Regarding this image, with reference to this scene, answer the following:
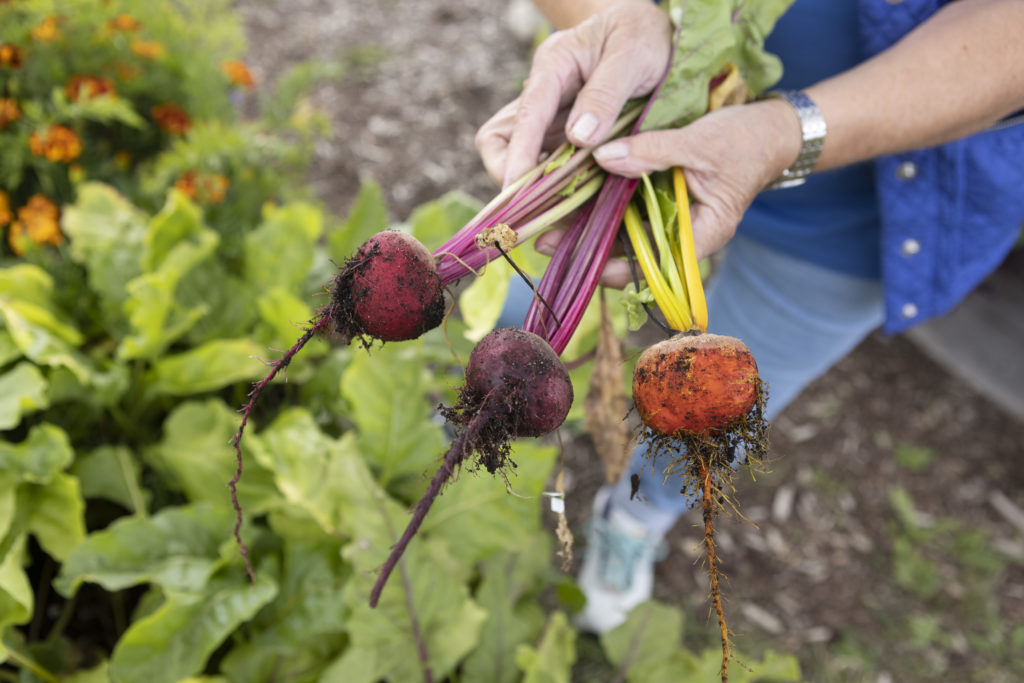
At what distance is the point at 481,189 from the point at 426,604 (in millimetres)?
2729

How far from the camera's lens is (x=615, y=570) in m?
2.51

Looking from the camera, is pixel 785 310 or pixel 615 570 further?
pixel 615 570

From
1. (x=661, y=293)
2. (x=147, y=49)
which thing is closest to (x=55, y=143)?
(x=147, y=49)

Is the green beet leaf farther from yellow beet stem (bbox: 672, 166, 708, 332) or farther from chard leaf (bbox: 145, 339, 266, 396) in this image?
yellow beet stem (bbox: 672, 166, 708, 332)

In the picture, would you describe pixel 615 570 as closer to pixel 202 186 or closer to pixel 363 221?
pixel 363 221

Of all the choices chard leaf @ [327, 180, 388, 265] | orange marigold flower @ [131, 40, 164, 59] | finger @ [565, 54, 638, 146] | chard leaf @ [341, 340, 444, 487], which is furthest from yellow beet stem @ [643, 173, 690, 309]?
orange marigold flower @ [131, 40, 164, 59]

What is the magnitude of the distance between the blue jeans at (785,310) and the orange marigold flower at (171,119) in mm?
1512

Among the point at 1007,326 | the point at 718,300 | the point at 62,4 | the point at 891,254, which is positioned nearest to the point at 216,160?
the point at 62,4

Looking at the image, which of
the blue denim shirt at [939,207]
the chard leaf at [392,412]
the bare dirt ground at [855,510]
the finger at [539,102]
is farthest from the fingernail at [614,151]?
the bare dirt ground at [855,510]

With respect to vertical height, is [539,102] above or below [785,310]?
above

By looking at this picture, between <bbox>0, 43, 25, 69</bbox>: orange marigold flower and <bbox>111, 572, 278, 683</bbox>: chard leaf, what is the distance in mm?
1845

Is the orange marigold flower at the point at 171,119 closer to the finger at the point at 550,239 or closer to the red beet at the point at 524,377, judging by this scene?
the finger at the point at 550,239

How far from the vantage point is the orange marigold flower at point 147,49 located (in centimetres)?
252

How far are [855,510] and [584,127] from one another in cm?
246
